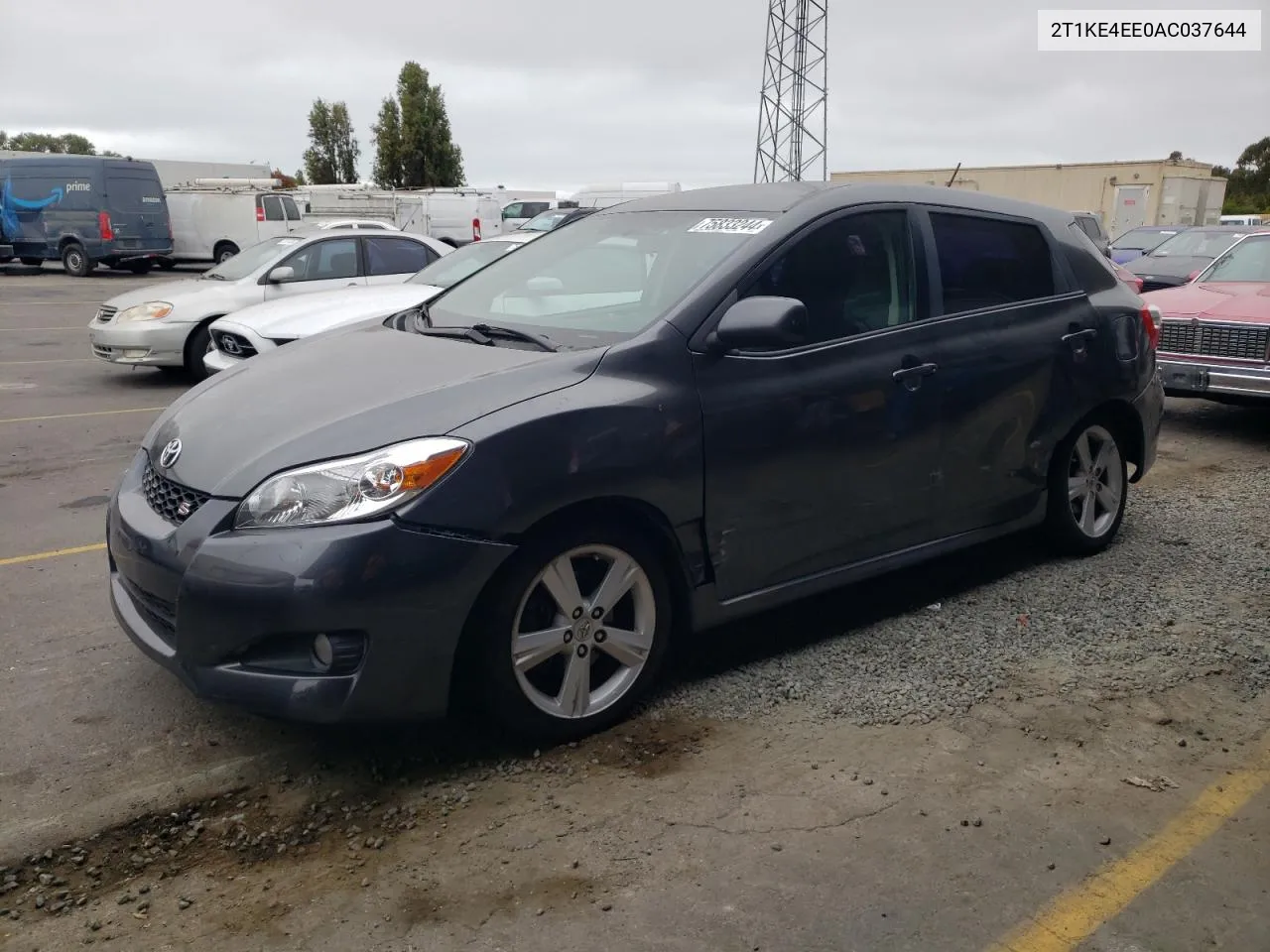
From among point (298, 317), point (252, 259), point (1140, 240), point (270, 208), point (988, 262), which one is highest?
point (270, 208)

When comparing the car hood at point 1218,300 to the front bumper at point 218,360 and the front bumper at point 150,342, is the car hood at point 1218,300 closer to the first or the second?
the front bumper at point 218,360

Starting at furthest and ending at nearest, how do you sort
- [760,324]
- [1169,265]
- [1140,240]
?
1. [1140,240]
2. [1169,265]
3. [760,324]

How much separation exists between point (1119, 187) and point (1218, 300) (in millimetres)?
23383

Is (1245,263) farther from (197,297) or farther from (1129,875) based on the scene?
(197,297)

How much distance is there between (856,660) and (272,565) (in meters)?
2.21

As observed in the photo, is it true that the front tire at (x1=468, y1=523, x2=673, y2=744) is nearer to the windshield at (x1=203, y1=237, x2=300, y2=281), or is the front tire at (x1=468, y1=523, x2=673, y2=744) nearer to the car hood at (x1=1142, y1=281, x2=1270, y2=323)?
the car hood at (x1=1142, y1=281, x2=1270, y2=323)

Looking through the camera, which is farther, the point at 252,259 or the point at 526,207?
the point at 526,207

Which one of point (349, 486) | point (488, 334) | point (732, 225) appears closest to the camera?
point (349, 486)

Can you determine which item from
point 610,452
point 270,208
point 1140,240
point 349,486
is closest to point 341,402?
point 349,486

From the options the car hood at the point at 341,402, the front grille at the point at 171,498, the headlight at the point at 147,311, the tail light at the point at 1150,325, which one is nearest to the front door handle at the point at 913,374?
the car hood at the point at 341,402

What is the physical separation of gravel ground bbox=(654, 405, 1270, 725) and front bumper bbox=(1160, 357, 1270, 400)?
2.60 meters

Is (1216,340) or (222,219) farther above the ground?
(222,219)

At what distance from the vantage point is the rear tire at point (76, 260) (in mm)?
27500

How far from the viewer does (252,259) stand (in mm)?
11883
